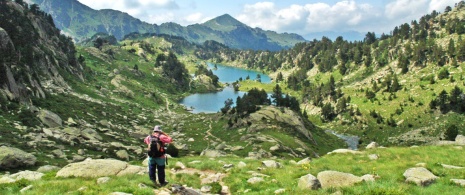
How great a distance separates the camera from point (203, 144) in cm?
6931

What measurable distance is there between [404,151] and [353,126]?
106m

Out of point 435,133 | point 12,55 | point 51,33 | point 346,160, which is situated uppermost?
point 51,33

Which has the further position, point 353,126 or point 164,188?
point 353,126

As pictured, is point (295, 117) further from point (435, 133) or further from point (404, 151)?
point (404, 151)

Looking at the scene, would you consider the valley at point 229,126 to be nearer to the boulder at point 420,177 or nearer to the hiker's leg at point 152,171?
the boulder at point 420,177

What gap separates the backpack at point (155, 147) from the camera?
673 inches

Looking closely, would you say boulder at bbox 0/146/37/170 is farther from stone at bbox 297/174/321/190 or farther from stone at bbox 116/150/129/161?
stone at bbox 297/174/321/190

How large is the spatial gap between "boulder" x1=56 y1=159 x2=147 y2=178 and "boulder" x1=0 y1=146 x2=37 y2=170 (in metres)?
8.97

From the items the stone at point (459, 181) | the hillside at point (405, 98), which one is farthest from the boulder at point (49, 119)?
the hillside at point (405, 98)

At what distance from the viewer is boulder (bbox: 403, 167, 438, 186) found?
1747 cm

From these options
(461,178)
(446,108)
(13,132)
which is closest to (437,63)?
(446,108)

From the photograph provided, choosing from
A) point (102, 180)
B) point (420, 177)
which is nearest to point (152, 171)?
point (102, 180)

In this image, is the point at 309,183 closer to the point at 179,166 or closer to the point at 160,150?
the point at 160,150

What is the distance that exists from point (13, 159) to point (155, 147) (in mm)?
17015
